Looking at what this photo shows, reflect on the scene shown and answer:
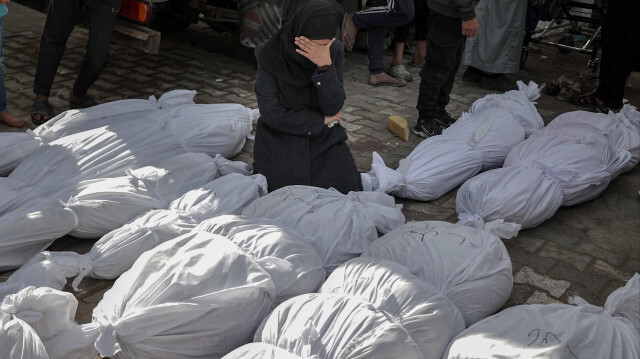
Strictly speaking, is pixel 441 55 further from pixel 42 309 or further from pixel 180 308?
pixel 42 309

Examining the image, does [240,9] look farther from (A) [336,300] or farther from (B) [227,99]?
(A) [336,300]

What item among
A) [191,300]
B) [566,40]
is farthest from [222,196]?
[566,40]

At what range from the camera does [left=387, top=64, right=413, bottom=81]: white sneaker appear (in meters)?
5.80

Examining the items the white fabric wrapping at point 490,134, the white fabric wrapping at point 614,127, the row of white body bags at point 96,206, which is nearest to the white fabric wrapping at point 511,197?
the white fabric wrapping at point 490,134

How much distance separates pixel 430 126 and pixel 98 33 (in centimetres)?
228

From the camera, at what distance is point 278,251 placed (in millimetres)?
2418

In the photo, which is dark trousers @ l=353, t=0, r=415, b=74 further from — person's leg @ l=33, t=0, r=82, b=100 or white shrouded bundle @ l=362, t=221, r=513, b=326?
white shrouded bundle @ l=362, t=221, r=513, b=326

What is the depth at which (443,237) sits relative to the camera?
2613mm

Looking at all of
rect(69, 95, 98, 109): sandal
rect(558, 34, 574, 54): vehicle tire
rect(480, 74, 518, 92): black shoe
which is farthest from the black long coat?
rect(558, 34, 574, 54): vehicle tire

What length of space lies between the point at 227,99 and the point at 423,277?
288 cm

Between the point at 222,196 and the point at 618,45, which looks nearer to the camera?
the point at 222,196

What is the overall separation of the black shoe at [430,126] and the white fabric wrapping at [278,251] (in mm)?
2156

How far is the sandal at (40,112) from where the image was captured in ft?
13.8

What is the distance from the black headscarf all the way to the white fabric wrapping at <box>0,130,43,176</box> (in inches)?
50.6
